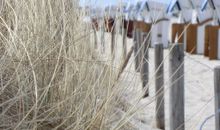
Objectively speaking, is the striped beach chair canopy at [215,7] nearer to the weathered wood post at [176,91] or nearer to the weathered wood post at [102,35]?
the weathered wood post at [176,91]

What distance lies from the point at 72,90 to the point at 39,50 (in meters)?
0.18

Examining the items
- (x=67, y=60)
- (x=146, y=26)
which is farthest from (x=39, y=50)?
(x=146, y=26)

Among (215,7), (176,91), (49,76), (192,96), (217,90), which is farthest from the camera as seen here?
(215,7)

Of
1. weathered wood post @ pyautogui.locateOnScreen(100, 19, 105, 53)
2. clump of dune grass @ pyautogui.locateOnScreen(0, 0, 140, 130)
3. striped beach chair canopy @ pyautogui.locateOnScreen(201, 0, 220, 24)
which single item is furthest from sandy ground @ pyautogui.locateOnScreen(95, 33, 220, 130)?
striped beach chair canopy @ pyautogui.locateOnScreen(201, 0, 220, 24)

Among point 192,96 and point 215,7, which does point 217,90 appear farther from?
point 215,7

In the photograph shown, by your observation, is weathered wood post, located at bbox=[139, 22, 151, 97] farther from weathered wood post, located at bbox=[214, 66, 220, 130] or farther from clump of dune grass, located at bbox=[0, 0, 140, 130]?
weathered wood post, located at bbox=[214, 66, 220, 130]

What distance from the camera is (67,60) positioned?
5.30 feet

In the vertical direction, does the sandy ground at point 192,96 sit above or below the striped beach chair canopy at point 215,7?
below

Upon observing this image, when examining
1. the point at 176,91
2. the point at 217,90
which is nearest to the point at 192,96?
the point at 176,91

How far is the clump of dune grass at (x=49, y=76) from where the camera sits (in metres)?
1.41

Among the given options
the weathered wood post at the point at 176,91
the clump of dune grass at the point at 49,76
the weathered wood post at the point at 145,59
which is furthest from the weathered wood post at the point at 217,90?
the clump of dune grass at the point at 49,76

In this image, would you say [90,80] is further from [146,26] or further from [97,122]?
[146,26]

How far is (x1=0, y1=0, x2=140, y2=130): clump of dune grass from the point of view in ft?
4.64

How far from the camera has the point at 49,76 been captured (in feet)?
5.23
